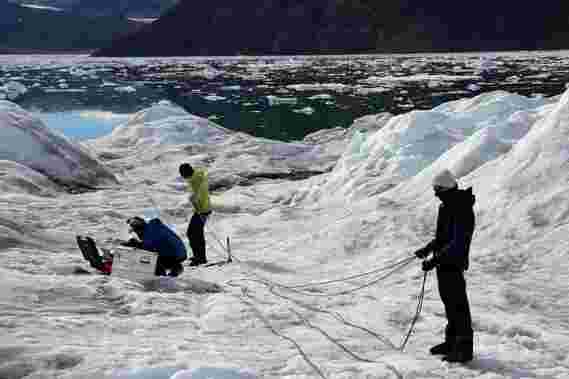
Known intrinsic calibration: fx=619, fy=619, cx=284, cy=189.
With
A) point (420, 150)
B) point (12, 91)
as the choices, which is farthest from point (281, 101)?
point (420, 150)

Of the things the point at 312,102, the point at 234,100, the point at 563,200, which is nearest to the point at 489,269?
the point at 563,200

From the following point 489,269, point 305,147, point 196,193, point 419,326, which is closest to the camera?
point 419,326

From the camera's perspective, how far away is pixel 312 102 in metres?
51.9

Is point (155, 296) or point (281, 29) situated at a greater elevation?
point (281, 29)

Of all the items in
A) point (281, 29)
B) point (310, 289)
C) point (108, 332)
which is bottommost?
point (310, 289)

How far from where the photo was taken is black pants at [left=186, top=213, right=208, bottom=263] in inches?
373

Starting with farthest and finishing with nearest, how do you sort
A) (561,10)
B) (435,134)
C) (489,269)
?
(561,10) < (435,134) < (489,269)

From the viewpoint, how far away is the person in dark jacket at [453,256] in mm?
4766

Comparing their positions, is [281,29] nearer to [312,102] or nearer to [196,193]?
[312,102]

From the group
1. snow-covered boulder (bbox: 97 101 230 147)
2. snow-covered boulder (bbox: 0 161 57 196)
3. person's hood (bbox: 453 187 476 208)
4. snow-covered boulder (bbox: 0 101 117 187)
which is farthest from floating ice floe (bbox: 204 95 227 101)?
person's hood (bbox: 453 187 476 208)

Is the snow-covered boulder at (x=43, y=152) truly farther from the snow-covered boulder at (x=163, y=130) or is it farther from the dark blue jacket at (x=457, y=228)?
the dark blue jacket at (x=457, y=228)

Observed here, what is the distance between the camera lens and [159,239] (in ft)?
25.3

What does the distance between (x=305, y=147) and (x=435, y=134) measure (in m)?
12.2

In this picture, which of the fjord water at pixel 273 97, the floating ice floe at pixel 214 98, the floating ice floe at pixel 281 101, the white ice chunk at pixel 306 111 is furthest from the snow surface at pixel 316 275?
the floating ice floe at pixel 214 98
